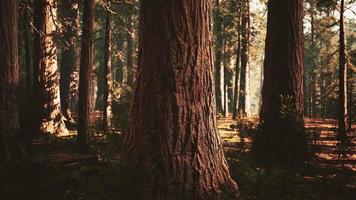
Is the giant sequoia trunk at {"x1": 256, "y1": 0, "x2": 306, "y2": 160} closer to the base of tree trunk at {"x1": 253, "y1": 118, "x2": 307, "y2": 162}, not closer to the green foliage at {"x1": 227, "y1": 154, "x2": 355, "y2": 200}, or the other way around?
the base of tree trunk at {"x1": 253, "y1": 118, "x2": 307, "y2": 162}

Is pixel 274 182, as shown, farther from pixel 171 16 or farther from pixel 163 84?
pixel 171 16

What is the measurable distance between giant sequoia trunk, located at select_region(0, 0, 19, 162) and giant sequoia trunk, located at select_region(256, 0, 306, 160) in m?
4.94

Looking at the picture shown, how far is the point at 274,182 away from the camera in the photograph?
5918 millimetres

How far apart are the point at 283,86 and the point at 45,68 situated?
7.27 metres

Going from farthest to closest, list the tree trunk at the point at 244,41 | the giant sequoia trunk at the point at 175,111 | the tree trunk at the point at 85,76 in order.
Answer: the tree trunk at the point at 244,41
the tree trunk at the point at 85,76
the giant sequoia trunk at the point at 175,111

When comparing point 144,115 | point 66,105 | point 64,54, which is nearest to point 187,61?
point 144,115

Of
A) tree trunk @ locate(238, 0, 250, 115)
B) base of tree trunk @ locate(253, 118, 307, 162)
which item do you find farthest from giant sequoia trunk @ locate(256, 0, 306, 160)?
tree trunk @ locate(238, 0, 250, 115)

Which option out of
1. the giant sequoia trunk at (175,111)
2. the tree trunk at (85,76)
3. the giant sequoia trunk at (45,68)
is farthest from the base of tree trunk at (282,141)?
the giant sequoia trunk at (45,68)

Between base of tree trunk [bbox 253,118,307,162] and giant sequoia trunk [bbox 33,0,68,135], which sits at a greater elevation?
giant sequoia trunk [bbox 33,0,68,135]

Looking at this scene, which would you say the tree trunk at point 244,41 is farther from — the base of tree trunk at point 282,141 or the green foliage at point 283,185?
the green foliage at point 283,185

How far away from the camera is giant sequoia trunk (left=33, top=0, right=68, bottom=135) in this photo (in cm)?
1204

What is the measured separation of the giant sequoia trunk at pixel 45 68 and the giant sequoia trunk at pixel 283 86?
6.69m

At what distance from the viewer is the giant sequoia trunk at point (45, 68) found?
39.5ft

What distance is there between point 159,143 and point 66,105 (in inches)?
464
